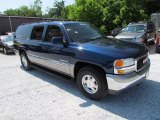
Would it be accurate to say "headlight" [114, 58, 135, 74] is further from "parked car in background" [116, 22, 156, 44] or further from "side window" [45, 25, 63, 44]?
"parked car in background" [116, 22, 156, 44]

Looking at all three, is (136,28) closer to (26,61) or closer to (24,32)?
(24,32)

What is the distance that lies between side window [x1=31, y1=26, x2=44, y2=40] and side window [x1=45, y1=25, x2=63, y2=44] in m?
0.44

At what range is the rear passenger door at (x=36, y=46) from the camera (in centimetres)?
620

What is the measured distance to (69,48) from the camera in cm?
493

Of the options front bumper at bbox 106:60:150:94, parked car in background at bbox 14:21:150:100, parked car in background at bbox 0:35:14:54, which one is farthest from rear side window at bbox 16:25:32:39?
parked car in background at bbox 0:35:14:54

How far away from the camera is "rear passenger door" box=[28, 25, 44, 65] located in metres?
6.20

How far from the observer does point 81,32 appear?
17.7ft

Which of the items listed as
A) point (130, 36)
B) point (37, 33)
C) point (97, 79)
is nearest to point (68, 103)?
point (97, 79)

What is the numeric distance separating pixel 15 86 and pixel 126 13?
1959cm

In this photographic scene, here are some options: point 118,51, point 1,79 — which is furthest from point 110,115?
point 1,79

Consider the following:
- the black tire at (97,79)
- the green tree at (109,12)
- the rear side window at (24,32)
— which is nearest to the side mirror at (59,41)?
the black tire at (97,79)

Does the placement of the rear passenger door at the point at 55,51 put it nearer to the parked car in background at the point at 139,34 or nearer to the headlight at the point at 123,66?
the headlight at the point at 123,66

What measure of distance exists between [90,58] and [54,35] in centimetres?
173

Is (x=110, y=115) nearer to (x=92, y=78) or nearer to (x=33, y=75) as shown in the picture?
(x=92, y=78)
